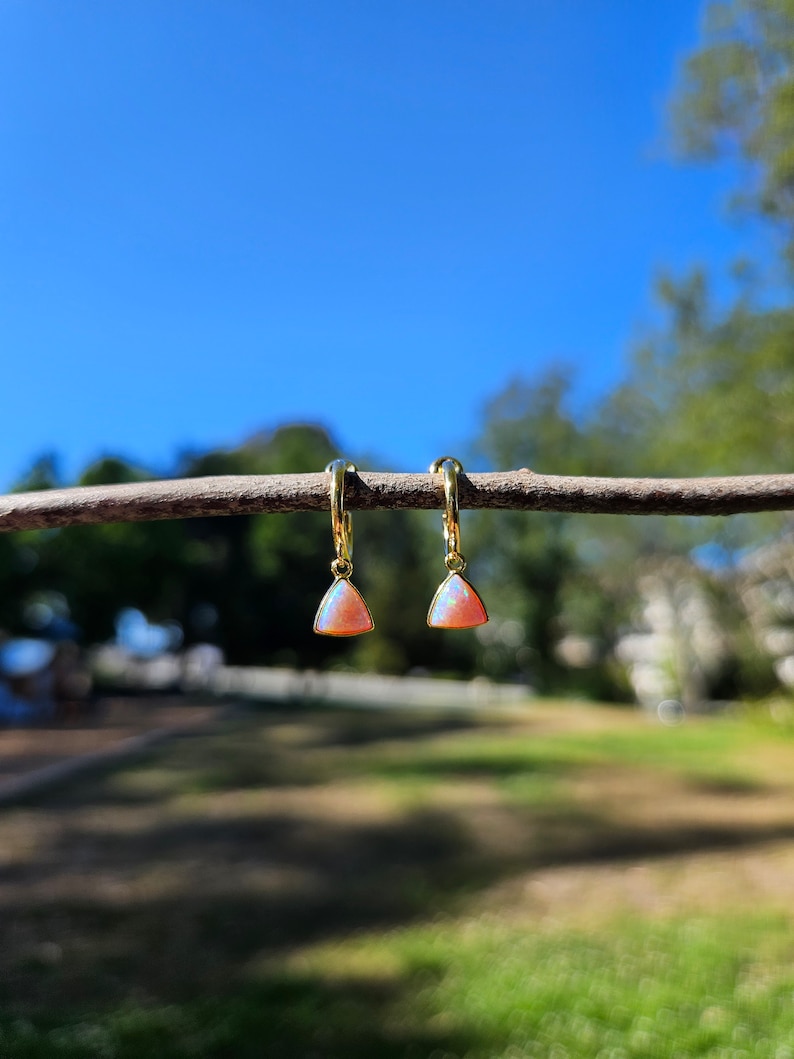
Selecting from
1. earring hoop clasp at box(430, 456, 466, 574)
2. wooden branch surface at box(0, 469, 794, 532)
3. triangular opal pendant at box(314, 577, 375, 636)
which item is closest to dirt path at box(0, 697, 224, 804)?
wooden branch surface at box(0, 469, 794, 532)

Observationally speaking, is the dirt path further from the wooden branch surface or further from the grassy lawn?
the wooden branch surface

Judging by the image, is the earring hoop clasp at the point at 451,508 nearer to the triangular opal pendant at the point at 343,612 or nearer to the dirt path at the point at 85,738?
the triangular opal pendant at the point at 343,612

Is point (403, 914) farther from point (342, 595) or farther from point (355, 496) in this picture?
point (355, 496)

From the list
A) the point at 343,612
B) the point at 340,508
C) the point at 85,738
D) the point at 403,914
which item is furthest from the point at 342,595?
the point at 85,738

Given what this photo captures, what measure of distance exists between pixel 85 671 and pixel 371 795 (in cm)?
1320

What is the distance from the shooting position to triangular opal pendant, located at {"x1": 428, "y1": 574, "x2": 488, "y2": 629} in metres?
1.50

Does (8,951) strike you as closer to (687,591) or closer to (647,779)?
(647,779)

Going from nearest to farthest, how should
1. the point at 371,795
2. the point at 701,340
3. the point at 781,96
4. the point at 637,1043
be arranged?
the point at 637,1043
the point at 781,96
the point at 371,795
the point at 701,340

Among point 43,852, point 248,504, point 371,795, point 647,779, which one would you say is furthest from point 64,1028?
point 647,779

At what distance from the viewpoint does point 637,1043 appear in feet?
9.73

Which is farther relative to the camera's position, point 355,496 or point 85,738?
point 85,738

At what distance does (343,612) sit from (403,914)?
359 cm

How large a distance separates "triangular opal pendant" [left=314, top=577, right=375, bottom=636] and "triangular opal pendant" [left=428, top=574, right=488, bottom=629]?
0.40 ft

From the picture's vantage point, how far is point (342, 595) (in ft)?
4.94
